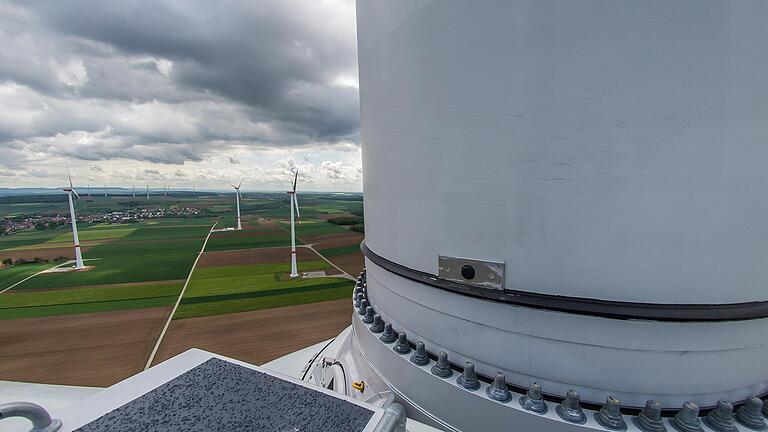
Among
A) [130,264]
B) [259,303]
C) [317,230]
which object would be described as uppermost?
[259,303]

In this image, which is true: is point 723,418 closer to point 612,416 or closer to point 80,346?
point 612,416

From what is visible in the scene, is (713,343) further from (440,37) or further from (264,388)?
(264,388)

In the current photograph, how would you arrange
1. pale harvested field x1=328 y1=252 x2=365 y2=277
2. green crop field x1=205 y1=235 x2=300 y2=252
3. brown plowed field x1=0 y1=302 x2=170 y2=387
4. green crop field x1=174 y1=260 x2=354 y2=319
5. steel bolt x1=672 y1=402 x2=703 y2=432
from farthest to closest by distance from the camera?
green crop field x1=205 y1=235 x2=300 y2=252 → pale harvested field x1=328 y1=252 x2=365 y2=277 → green crop field x1=174 y1=260 x2=354 y2=319 → brown plowed field x1=0 y1=302 x2=170 y2=387 → steel bolt x1=672 y1=402 x2=703 y2=432

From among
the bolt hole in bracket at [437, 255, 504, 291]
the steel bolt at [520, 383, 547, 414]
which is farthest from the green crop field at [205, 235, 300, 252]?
the steel bolt at [520, 383, 547, 414]

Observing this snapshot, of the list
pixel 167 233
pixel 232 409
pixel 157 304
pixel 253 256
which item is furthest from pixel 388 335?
pixel 167 233

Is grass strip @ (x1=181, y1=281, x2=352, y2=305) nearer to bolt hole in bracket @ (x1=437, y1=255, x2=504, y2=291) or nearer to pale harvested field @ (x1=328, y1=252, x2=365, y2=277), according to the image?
pale harvested field @ (x1=328, y1=252, x2=365, y2=277)

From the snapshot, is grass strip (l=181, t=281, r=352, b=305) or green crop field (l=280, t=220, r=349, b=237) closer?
grass strip (l=181, t=281, r=352, b=305)

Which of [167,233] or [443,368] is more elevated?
[443,368]
